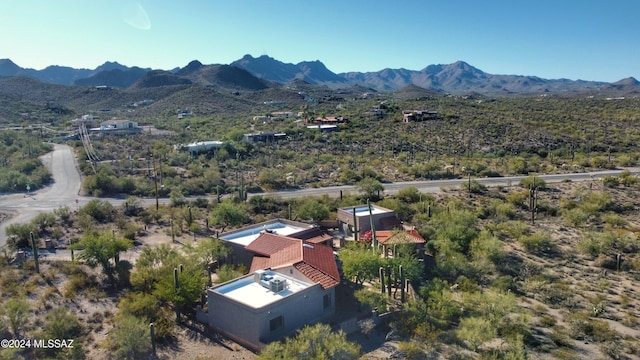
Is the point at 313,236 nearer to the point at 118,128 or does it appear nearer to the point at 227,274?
the point at 227,274

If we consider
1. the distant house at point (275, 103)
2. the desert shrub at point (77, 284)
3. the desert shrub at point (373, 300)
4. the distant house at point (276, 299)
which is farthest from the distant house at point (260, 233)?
the distant house at point (275, 103)

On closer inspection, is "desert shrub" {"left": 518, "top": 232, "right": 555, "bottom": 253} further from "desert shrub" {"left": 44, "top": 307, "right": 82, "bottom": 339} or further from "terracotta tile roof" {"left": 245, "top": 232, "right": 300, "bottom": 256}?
"desert shrub" {"left": 44, "top": 307, "right": 82, "bottom": 339}

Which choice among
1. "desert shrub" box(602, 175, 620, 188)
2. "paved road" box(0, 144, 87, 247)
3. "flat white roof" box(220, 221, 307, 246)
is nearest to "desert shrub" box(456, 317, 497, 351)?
"flat white roof" box(220, 221, 307, 246)

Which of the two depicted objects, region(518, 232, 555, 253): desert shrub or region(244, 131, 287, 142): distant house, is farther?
region(244, 131, 287, 142): distant house

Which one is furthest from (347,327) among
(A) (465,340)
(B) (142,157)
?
(B) (142,157)

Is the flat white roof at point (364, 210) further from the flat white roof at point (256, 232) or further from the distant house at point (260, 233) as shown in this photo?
the flat white roof at point (256, 232)

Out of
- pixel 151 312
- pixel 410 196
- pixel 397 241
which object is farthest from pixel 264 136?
pixel 151 312
